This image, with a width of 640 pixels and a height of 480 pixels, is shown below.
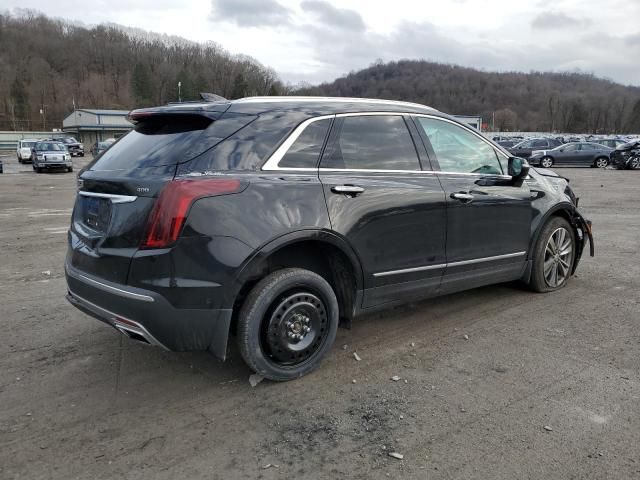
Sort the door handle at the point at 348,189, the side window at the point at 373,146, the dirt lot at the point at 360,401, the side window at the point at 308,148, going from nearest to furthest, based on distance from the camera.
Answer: the dirt lot at the point at 360,401, the side window at the point at 308,148, the door handle at the point at 348,189, the side window at the point at 373,146

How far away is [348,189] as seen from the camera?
11.5ft

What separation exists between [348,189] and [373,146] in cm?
50

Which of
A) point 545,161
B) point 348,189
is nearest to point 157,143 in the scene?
point 348,189

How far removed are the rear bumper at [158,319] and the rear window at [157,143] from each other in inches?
30.8

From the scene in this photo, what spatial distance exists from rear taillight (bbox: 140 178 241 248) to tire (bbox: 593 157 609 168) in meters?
30.8

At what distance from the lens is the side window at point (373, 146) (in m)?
3.60

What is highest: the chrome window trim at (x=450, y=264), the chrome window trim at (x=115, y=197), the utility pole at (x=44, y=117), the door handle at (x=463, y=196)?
the utility pole at (x=44, y=117)

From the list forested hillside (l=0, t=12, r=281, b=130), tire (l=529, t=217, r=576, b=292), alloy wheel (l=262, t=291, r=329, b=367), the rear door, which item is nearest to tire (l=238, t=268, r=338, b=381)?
alloy wheel (l=262, t=291, r=329, b=367)

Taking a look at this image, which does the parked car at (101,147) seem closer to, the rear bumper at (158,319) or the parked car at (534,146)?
the rear bumper at (158,319)

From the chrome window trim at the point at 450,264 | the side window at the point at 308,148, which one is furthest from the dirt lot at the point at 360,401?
the side window at the point at 308,148

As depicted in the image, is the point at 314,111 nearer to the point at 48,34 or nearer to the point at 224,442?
the point at 224,442

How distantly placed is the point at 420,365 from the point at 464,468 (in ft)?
3.74

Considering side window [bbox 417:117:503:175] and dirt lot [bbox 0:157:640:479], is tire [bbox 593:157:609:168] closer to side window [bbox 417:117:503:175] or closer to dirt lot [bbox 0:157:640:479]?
dirt lot [bbox 0:157:640:479]

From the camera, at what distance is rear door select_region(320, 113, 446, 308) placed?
139 inches
